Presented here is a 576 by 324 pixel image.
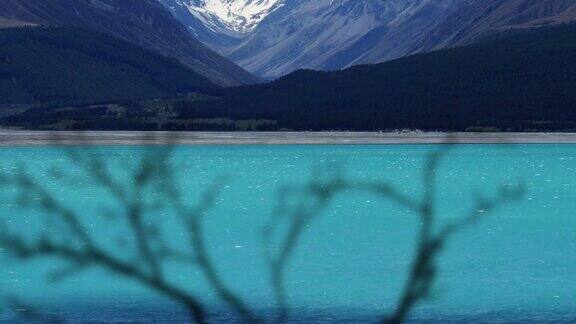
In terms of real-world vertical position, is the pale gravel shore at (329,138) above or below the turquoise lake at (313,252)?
below

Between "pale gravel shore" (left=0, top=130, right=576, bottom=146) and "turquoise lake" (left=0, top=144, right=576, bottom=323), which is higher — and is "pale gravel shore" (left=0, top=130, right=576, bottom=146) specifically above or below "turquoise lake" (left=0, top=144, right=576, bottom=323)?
below

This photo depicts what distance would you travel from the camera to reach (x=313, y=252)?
45.6 m

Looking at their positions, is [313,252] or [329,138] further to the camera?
[329,138]

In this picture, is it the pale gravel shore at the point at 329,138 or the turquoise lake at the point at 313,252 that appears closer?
the turquoise lake at the point at 313,252

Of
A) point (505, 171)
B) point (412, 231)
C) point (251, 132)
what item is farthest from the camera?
point (251, 132)

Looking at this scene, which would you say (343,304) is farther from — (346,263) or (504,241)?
(504,241)

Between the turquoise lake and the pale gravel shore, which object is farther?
A: the pale gravel shore

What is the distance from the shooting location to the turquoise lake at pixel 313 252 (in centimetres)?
1273

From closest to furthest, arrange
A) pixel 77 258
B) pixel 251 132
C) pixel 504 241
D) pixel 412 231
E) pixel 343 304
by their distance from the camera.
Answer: pixel 77 258 < pixel 343 304 < pixel 504 241 < pixel 412 231 < pixel 251 132

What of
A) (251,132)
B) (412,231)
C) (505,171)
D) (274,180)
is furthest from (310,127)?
(412,231)

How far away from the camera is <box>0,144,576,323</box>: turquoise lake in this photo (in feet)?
41.8

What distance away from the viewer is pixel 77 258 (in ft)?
28.6

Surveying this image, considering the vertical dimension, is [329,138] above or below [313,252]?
below

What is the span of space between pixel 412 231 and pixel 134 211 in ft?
152
